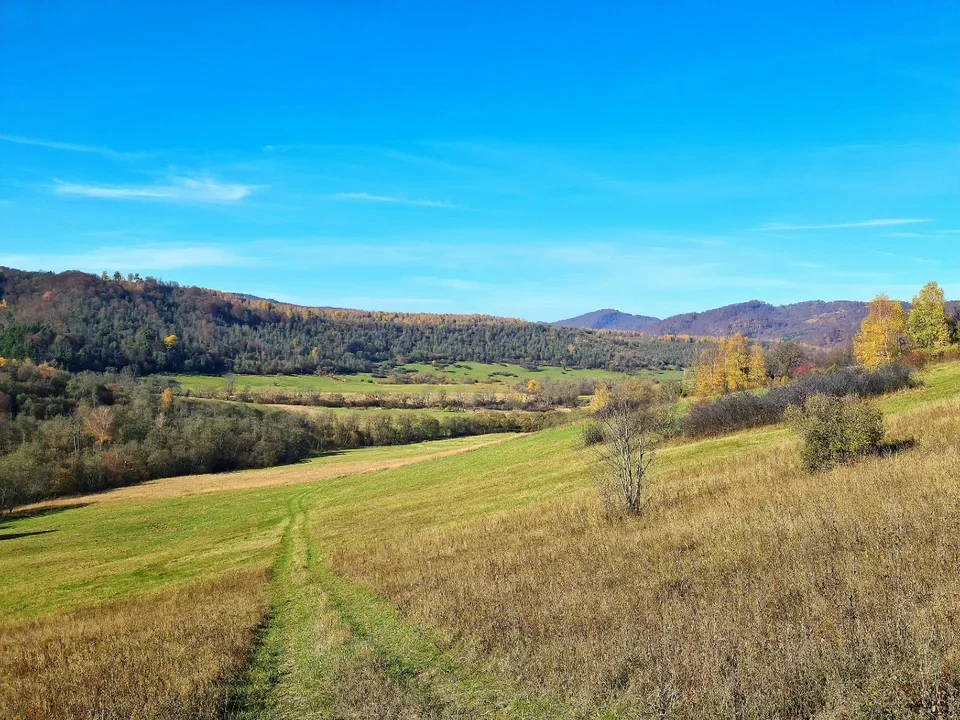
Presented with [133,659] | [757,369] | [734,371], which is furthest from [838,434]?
[757,369]

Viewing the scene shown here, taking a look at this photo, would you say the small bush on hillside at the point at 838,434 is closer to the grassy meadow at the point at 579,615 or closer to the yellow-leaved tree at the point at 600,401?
the grassy meadow at the point at 579,615

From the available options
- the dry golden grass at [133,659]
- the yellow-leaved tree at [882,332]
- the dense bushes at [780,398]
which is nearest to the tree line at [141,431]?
the yellow-leaved tree at [882,332]

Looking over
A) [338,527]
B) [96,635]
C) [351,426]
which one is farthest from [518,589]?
[351,426]

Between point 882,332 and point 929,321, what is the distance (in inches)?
216

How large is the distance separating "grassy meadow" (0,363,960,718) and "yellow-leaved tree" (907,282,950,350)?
60.5 m

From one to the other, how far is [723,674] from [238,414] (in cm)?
12257

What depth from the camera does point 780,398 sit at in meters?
44.2

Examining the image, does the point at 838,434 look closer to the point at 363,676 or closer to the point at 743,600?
the point at 743,600

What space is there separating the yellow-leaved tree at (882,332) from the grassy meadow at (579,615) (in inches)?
2430

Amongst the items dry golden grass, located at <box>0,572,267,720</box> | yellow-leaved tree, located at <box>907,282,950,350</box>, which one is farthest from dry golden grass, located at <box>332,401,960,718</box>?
yellow-leaved tree, located at <box>907,282,950,350</box>

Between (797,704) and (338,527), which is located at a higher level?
(797,704)

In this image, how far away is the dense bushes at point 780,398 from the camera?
41062 mm

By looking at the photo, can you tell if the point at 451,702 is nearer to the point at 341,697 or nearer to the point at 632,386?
the point at 341,697

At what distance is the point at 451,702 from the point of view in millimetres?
8953
